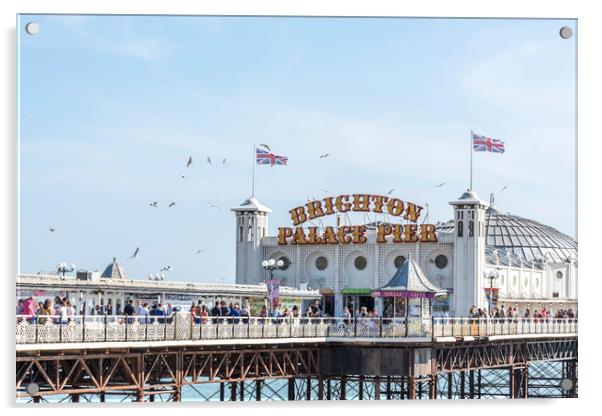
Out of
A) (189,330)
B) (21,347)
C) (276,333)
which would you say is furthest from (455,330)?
(21,347)

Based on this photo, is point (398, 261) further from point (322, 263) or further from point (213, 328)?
point (213, 328)

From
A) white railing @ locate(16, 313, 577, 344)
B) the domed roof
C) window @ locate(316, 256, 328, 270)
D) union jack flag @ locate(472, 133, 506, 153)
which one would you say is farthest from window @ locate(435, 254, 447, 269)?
the domed roof

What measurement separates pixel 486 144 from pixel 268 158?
7.24 metres

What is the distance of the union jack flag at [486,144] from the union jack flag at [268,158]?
20.2ft

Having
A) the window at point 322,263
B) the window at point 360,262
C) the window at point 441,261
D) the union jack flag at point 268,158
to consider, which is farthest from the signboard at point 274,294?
the window at point 441,261

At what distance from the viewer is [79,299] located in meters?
44.0

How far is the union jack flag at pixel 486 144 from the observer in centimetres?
4591

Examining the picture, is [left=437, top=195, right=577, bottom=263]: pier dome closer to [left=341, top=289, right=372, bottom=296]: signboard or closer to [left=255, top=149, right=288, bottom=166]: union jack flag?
[left=341, top=289, right=372, bottom=296]: signboard

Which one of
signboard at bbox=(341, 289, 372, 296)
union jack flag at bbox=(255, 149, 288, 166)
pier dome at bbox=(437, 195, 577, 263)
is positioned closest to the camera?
union jack flag at bbox=(255, 149, 288, 166)

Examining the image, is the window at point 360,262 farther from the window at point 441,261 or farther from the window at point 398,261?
the window at point 441,261

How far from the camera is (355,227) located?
6241cm

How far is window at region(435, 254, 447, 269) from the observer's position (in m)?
61.5

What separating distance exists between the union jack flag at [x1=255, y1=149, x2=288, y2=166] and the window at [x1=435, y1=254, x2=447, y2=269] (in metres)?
14.8

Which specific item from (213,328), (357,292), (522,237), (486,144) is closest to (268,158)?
(486,144)
